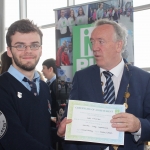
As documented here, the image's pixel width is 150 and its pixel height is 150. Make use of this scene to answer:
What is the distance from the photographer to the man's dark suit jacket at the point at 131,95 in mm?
2264

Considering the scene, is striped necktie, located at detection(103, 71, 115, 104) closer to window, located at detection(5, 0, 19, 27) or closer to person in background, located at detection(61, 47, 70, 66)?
person in background, located at detection(61, 47, 70, 66)

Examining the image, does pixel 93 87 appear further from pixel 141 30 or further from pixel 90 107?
pixel 141 30

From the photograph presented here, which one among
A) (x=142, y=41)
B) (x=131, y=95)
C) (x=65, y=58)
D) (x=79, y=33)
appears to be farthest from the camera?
(x=142, y=41)

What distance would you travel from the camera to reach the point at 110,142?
208 centimetres

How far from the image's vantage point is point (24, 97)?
2.10 meters

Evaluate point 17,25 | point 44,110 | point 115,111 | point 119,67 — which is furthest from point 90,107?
point 17,25

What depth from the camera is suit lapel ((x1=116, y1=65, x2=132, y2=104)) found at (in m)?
2.29

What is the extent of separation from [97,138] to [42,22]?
6.76m

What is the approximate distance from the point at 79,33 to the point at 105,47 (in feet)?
6.58

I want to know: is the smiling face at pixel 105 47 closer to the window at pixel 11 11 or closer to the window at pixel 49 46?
the window at pixel 49 46

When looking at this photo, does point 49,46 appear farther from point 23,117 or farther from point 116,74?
point 23,117

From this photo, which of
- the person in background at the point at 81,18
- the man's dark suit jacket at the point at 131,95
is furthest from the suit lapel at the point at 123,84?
→ the person in background at the point at 81,18

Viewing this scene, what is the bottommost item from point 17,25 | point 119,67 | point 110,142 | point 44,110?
point 110,142

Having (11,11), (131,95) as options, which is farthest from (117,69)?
(11,11)
